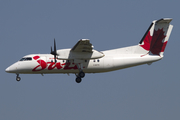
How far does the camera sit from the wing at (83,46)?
2238 centimetres

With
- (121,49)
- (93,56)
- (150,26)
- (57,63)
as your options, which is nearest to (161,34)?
(150,26)

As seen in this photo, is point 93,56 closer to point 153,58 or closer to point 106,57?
point 106,57

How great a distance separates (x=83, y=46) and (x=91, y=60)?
2206mm

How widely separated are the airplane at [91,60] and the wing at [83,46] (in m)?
0.03

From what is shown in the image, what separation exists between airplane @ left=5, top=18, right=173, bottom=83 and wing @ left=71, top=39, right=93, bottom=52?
3 cm

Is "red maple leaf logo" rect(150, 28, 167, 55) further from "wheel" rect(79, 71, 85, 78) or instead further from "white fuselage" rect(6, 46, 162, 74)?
"wheel" rect(79, 71, 85, 78)

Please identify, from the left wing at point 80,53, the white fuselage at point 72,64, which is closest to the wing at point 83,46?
the left wing at point 80,53

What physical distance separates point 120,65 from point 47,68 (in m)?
5.89

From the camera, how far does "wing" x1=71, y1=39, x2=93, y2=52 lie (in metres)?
22.4

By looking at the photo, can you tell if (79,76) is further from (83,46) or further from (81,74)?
(83,46)

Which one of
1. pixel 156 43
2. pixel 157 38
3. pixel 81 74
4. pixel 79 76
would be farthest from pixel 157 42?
pixel 79 76

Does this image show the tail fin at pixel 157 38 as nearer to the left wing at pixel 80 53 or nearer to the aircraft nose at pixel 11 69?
the left wing at pixel 80 53

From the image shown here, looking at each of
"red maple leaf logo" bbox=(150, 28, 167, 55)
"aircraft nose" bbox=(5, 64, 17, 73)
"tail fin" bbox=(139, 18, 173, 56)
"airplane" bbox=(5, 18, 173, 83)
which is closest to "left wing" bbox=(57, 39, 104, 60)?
"airplane" bbox=(5, 18, 173, 83)

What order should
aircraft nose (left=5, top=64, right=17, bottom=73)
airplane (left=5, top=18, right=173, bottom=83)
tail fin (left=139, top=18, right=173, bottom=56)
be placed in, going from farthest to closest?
tail fin (left=139, top=18, right=173, bottom=56)
aircraft nose (left=5, top=64, right=17, bottom=73)
airplane (left=5, top=18, right=173, bottom=83)
